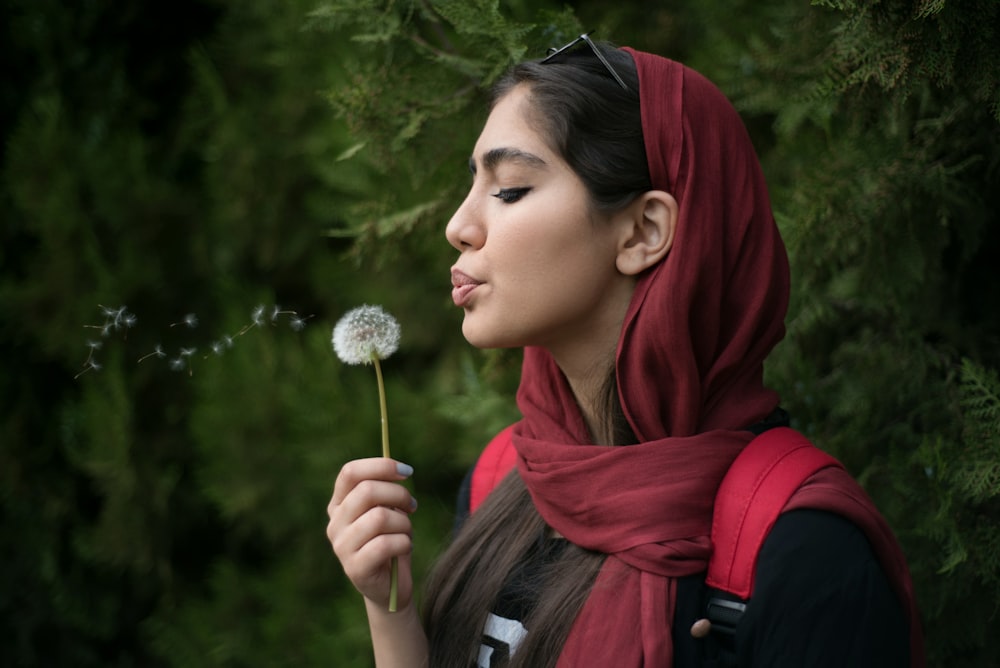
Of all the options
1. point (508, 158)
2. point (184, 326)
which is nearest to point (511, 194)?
point (508, 158)

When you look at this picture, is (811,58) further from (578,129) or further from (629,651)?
(629,651)

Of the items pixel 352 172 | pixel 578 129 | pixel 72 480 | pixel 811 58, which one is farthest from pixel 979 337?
pixel 72 480

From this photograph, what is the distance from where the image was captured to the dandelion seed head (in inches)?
64.2

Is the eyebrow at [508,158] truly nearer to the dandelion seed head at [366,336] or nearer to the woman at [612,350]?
the woman at [612,350]

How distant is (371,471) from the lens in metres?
1.59

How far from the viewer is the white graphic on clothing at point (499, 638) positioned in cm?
163

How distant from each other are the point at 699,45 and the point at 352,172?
4.03ft

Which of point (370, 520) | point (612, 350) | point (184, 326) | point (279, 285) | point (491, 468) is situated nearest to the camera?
point (370, 520)

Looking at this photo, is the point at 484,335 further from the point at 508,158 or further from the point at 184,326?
the point at 184,326

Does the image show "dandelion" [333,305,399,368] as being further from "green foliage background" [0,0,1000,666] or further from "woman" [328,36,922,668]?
"green foliage background" [0,0,1000,666]

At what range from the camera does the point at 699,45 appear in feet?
9.78

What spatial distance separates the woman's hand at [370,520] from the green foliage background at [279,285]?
1007 millimetres

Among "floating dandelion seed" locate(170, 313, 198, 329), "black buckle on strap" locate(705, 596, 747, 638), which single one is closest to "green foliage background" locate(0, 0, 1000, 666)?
"floating dandelion seed" locate(170, 313, 198, 329)

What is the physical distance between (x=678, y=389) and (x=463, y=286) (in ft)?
1.34
